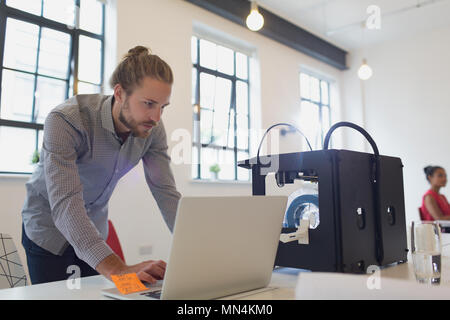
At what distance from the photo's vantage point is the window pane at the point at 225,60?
206 inches

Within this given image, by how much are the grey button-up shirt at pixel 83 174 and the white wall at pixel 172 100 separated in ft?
6.24

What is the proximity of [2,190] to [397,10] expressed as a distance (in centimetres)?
521

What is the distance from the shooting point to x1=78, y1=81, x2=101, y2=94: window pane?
3787 millimetres

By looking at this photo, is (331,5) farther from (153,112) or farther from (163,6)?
(153,112)

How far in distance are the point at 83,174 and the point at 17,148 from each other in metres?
2.26

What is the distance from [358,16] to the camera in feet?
18.7

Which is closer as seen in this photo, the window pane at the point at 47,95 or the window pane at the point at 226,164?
the window pane at the point at 47,95

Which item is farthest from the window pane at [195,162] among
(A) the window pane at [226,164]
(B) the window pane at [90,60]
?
(B) the window pane at [90,60]

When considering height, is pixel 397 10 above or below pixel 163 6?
above

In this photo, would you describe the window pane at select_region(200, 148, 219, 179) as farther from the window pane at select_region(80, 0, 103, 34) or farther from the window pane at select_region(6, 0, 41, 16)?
the window pane at select_region(6, 0, 41, 16)

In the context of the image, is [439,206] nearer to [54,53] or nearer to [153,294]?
[54,53]

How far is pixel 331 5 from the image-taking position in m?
5.40

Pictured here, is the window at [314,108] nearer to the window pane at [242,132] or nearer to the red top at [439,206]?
the window pane at [242,132]

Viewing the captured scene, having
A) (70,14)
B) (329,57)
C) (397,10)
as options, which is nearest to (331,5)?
(397,10)
